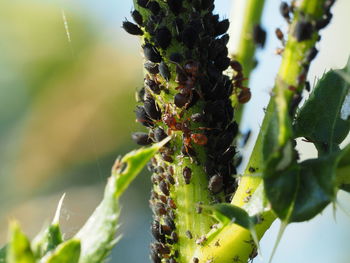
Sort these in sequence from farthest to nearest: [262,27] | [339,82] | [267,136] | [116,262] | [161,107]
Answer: [116,262], [262,27], [161,107], [339,82], [267,136]

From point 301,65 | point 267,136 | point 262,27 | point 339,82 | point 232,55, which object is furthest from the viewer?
point 232,55

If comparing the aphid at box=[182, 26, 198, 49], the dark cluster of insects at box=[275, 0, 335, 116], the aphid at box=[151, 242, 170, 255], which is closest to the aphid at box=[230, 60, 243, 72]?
the aphid at box=[182, 26, 198, 49]

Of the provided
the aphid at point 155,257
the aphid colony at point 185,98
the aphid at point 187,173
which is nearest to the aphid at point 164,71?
the aphid colony at point 185,98

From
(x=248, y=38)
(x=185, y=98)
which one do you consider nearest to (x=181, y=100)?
(x=185, y=98)

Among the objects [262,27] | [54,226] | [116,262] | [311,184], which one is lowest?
[116,262]

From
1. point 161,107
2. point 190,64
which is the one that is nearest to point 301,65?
point 190,64

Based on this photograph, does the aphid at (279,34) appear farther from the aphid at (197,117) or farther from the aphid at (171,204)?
the aphid at (171,204)

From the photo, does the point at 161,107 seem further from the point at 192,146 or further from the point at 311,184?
the point at 311,184

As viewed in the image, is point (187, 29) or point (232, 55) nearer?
point (187, 29)
